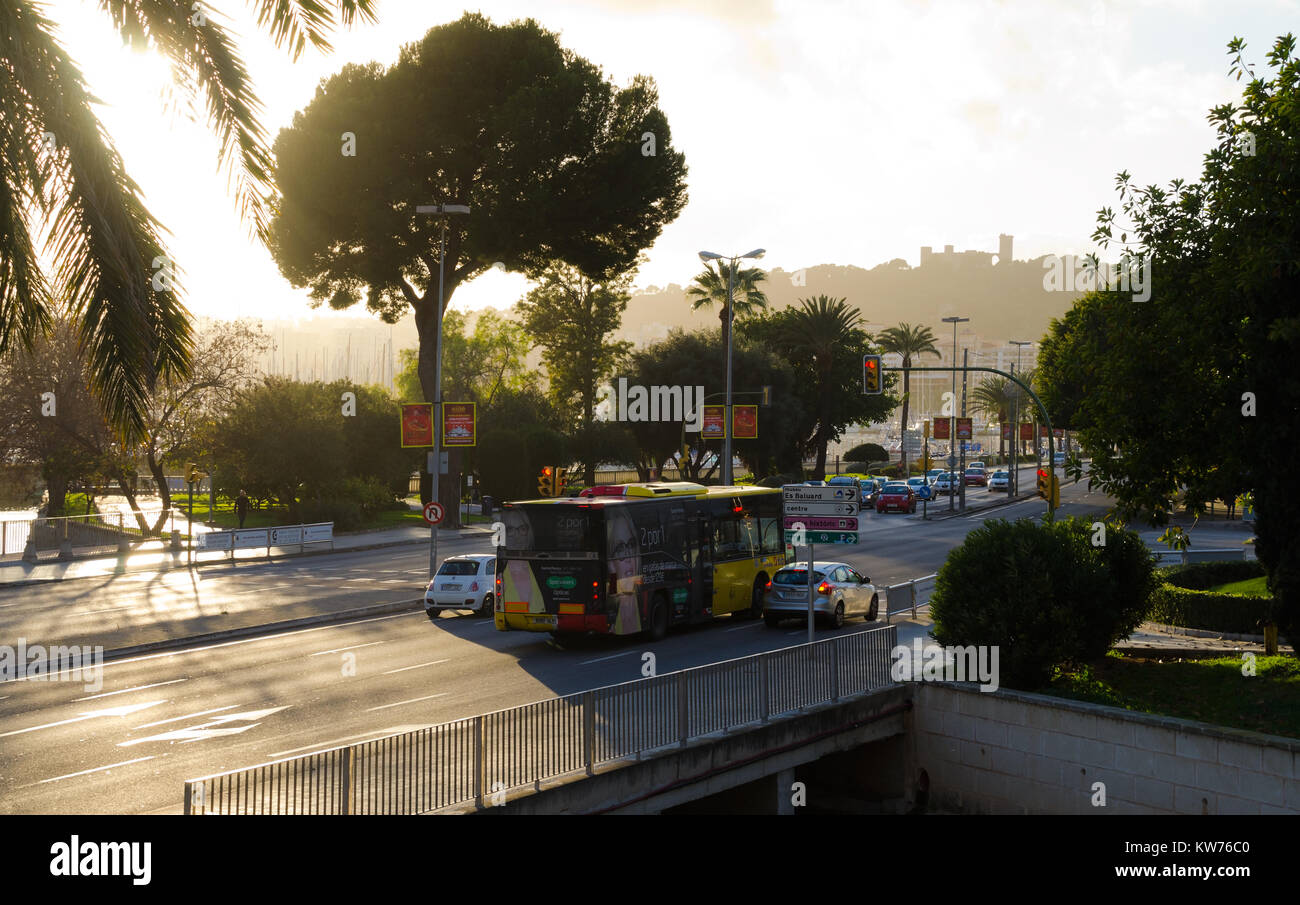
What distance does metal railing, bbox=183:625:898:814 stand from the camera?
29.9 ft

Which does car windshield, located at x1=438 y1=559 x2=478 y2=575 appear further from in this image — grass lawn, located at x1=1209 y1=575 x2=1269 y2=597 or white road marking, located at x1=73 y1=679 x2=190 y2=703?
grass lawn, located at x1=1209 y1=575 x2=1269 y2=597

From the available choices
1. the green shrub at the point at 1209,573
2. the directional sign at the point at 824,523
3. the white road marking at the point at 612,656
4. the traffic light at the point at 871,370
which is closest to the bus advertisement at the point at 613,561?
the white road marking at the point at 612,656

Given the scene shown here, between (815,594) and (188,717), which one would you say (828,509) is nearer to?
(815,594)

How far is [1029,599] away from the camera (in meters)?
16.7

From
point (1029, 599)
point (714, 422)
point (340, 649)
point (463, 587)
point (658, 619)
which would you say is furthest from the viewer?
point (714, 422)

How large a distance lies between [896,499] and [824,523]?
1954 inches

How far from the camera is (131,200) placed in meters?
8.77

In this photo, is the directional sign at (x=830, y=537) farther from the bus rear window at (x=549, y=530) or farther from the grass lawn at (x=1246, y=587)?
the grass lawn at (x=1246, y=587)

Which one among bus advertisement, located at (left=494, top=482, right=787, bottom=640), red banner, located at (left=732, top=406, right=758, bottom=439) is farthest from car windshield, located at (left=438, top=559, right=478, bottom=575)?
red banner, located at (left=732, top=406, right=758, bottom=439)

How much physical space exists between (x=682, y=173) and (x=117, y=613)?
32964 millimetres

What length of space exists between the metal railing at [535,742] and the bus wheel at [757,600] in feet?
34.5

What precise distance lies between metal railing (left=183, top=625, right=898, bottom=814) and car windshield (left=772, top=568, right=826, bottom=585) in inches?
337

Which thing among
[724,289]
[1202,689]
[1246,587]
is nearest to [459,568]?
[1202,689]
